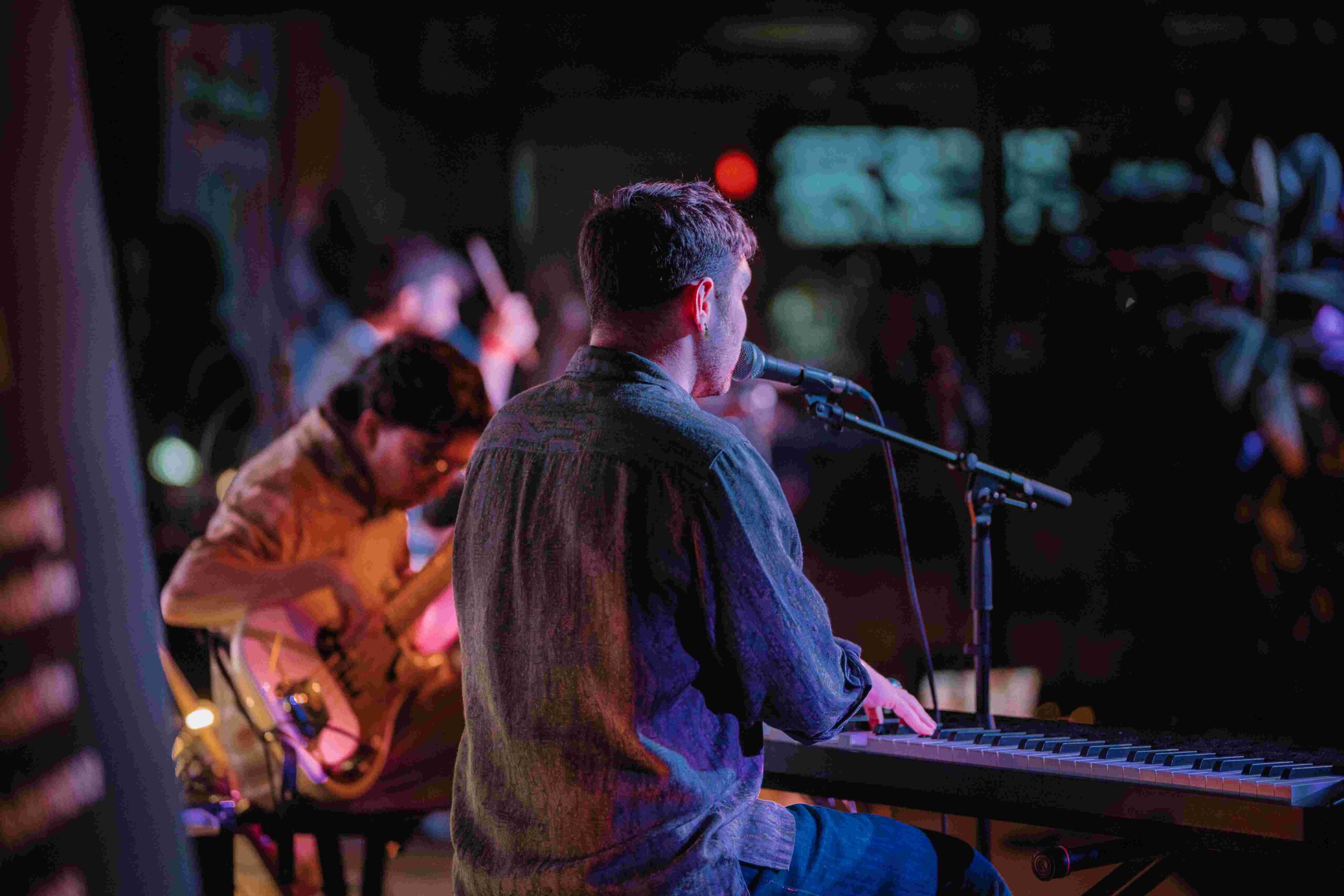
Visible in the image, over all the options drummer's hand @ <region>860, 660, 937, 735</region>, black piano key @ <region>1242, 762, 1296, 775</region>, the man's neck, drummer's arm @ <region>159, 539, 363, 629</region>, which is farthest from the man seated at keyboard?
drummer's arm @ <region>159, 539, 363, 629</region>

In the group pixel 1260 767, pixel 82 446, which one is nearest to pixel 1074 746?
pixel 1260 767

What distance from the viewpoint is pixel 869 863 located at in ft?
4.92

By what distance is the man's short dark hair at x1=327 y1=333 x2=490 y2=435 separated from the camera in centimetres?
361

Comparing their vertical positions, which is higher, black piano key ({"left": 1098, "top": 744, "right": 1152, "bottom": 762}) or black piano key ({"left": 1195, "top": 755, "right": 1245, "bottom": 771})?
black piano key ({"left": 1195, "top": 755, "right": 1245, "bottom": 771})

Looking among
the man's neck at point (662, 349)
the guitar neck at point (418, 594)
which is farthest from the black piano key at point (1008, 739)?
the guitar neck at point (418, 594)

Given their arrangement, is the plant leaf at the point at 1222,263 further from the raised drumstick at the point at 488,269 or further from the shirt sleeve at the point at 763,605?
the shirt sleeve at the point at 763,605

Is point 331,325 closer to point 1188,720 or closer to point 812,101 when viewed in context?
point 812,101

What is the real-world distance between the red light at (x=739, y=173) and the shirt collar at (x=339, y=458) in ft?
4.70

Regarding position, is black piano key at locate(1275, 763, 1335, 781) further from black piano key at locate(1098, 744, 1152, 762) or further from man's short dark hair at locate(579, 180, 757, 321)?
man's short dark hair at locate(579, 180, 757, 321)

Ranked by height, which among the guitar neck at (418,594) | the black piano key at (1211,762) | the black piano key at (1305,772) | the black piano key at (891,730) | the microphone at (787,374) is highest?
the microphone at (787,374)

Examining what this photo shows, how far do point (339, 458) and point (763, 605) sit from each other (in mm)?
2501

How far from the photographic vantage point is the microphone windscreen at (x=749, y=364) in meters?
1.76

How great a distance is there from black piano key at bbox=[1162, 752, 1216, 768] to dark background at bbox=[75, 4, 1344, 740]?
1807 mm

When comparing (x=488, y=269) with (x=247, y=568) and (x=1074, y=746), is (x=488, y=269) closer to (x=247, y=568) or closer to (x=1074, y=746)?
(x=247, y=568)
